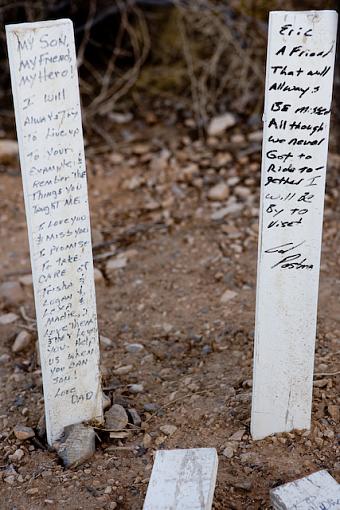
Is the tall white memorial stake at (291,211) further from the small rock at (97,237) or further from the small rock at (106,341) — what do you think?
the small rock at (97,237)

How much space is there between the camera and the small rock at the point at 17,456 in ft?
8.72

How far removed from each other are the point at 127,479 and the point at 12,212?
8.14ft

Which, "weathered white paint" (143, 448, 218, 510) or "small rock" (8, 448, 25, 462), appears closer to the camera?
"weathered white paint" (143, 448, 218, 510)

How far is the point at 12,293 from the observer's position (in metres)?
3.84

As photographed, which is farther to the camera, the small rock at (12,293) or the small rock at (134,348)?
the small rock at (12,293)

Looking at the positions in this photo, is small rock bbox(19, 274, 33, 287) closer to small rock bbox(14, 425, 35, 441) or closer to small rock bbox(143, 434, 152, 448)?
small rock bbox(14, 425, 35, 441)

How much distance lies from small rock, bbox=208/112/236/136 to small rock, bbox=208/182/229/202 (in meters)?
0.81

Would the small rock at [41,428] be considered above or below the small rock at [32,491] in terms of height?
above

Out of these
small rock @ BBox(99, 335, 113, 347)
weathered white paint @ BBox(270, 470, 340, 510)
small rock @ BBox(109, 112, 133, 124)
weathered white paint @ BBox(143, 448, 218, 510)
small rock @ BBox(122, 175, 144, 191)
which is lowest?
small rock @ BBox(99, 335, 113, 347)

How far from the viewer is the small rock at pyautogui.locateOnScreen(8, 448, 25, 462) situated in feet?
8.72

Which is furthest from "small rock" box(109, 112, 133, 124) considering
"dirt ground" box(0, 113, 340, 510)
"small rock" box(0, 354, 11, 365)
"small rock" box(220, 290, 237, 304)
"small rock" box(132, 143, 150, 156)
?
"small rock" box(0, 354, 11, 365)

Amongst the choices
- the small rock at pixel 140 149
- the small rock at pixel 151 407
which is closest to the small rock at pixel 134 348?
the small rock at pixel 151 407

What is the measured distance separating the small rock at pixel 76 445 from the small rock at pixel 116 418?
90 millimetres
